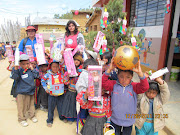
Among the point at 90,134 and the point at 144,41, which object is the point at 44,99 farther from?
the point at 144,41

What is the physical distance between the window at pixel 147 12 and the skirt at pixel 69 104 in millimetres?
4195

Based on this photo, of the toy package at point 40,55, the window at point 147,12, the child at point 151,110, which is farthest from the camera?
the window at point 147,12

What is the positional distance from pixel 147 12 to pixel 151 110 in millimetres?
4901

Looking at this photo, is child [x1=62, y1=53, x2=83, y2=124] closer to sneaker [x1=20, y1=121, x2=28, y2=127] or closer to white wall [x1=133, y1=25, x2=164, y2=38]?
sneaker [x1=20, y1=121, x2=28, y2=127]

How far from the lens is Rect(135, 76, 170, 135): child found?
2.01m

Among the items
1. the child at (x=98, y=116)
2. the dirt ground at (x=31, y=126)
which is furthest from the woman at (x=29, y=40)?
the child at (x=98, y=116)

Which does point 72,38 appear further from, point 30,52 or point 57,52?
point 30,52

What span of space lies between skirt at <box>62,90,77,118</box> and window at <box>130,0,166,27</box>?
4.20 m

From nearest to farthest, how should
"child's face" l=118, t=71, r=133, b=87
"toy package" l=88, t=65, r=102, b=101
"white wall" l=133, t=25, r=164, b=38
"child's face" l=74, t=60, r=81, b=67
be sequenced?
"toy package" l=88, t=65, r=102, b=101 → "child's face" l=118, t=71, r=133, b=87 → "child's face" l=74, t=60, r=81, b=67 → "white wall" l=133, t=25, r=164, b=38

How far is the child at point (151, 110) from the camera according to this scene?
2.01 meters

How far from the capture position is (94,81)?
1.60m

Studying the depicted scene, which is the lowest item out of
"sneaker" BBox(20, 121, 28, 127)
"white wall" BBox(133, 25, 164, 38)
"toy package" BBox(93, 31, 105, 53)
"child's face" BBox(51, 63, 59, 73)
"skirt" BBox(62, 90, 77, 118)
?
"sneaker" BBox(20, 121, 28, 127)

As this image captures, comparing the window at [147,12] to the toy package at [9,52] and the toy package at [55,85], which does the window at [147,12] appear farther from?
the toy package at [9,52]

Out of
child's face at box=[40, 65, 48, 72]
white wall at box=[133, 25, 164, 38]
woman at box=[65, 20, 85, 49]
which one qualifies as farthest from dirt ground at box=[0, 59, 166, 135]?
white wall at box=[133, 25, 164, 38]
